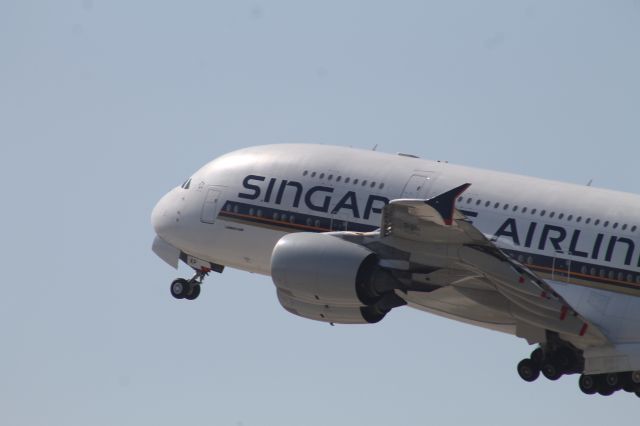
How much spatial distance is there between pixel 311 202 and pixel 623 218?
8616mm

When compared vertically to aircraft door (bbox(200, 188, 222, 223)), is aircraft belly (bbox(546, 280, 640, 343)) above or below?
below

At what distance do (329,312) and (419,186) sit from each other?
429 centimetres

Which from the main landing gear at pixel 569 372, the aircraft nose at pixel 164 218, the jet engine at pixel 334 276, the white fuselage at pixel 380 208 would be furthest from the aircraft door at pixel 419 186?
the aircraft nose at pixel 164 218

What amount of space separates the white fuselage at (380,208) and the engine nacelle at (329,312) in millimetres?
3050

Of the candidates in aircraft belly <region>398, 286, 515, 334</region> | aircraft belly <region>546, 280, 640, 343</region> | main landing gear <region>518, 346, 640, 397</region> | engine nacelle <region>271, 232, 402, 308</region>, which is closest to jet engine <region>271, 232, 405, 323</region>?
engine nacelle <region>271, 232, 402, 308</region>

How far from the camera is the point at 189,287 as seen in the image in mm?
49031

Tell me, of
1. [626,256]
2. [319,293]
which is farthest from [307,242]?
[626,256]

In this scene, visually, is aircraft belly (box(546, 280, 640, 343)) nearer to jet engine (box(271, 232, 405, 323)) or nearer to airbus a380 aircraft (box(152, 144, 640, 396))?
airbus a380 aircraft (box(152, 144, 640, 396))

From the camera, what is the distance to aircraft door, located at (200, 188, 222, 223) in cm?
4634

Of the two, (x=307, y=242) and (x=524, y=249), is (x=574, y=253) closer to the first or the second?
(x=524, y=249)

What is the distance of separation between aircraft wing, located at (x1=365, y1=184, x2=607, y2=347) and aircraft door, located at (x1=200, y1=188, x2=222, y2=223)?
24.4ft

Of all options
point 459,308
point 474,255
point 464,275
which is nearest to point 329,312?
point 459,308

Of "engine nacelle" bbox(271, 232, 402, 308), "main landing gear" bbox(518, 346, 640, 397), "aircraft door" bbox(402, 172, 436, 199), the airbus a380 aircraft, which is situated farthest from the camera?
"aircraft door" bbox(402, 172, 436, 199)

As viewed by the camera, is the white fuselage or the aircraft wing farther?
the white fuselage
